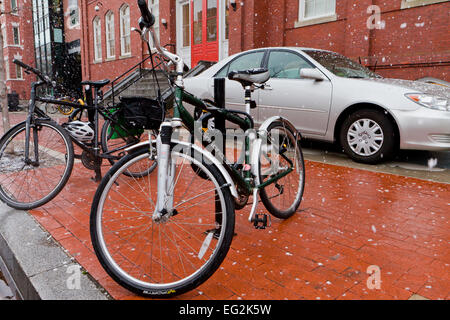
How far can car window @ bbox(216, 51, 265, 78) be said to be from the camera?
6.36 m

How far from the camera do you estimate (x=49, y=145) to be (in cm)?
357

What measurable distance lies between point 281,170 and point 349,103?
8.86ft

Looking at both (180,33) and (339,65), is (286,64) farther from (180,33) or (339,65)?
(180,33)

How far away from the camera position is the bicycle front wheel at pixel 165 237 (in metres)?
1.93

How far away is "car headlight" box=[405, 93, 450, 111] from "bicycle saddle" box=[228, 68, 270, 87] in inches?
122

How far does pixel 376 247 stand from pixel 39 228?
2650mm

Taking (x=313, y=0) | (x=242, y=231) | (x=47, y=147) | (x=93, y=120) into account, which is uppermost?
(x=313, y=0)

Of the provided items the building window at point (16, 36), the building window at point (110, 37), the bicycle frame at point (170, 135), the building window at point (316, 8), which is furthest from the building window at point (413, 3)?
the building window at point (16, 36)

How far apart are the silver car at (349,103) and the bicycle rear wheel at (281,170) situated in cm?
207

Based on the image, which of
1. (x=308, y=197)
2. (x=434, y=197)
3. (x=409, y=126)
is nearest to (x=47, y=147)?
(x=308, y=197)

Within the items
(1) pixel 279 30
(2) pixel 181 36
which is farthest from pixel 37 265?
(2) pixel 181 36

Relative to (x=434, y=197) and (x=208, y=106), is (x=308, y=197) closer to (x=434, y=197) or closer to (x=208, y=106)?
(x=434, y=197)

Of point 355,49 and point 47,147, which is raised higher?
point 355,49

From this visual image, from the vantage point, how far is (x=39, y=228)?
9.68 feet
